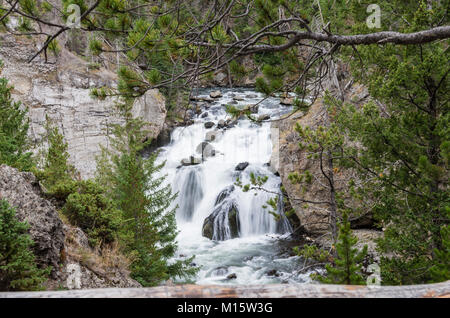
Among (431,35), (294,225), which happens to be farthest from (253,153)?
(431,35)

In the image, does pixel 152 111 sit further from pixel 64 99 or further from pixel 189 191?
pixel 189 191

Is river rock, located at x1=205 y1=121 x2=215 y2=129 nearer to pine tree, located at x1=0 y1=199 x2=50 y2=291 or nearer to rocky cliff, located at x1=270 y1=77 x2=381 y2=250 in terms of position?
rocky cliff, located at x1=270 y1=77 x2=381 y2=250

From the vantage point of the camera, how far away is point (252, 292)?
157 centimetres

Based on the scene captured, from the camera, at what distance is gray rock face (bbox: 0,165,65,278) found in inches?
183

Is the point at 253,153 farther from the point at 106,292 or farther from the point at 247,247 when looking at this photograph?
the point at 106,292

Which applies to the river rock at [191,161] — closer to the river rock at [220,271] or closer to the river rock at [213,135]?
the river rock at [213,135]

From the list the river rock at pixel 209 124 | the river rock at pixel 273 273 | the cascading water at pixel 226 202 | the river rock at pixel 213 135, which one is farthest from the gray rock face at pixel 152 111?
the river rock at pixel 273 273

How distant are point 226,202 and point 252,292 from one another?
47.7ft

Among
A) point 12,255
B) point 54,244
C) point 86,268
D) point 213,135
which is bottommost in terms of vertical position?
point 86,268

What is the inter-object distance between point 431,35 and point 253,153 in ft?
53.1

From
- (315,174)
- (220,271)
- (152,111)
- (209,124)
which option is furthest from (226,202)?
(152,111)

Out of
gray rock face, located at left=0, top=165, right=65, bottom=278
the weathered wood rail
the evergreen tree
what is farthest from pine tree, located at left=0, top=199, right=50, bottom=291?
the evergreen tree

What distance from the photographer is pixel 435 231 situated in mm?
5059

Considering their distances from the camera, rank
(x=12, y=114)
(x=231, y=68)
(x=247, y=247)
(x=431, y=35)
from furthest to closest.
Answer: (x=247, y=247) < (x=12, y=114) < (x=231, y=68) < (x=431, y=35)
